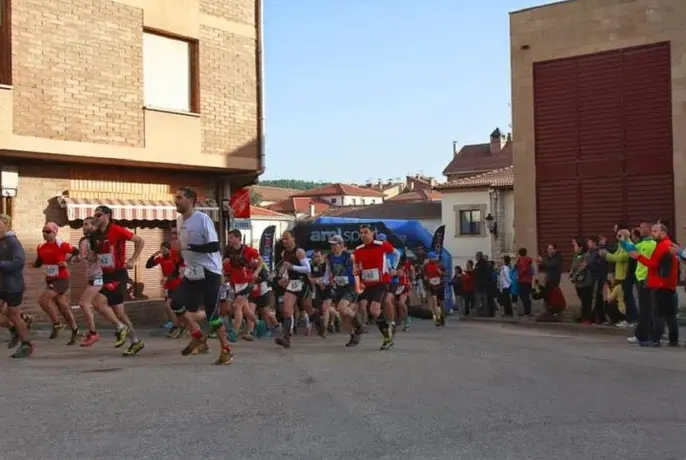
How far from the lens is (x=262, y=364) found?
10484mm

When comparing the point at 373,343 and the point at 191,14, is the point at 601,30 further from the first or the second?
the point at 373,343

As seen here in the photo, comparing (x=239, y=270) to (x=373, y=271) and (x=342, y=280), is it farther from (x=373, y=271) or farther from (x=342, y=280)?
(x=373, y=271)

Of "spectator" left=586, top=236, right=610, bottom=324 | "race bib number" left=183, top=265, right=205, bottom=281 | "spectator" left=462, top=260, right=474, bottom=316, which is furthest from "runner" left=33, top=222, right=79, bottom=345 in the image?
"spectator" left=462, top=260, right=474, bottom=316

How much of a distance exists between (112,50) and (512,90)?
35.0 ft

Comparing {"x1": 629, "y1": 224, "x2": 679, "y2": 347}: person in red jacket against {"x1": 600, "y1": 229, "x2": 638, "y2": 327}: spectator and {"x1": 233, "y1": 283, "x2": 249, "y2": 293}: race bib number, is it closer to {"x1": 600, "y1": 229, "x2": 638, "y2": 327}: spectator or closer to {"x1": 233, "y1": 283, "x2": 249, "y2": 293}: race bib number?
{"x1": 600, "y1": 229, "x2": 638, "y2": 327}: spectator

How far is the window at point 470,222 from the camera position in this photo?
5344 centimetres

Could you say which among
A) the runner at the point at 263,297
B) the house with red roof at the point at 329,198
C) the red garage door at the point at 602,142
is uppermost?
the house with red roof at the point at 329,198

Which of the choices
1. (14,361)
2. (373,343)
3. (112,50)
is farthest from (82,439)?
(112,50)

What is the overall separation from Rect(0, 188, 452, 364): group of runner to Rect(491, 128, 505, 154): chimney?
5331 cm

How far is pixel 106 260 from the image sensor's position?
11664mm

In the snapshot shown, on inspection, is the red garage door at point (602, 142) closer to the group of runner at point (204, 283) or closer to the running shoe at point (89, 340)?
the group of runner at point (204, 283)

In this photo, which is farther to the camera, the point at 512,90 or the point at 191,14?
the point at 512,90

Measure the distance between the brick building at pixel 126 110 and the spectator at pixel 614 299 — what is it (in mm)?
8348

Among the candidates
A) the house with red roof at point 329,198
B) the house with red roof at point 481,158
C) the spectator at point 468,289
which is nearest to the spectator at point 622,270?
the spectator at point 468,289
